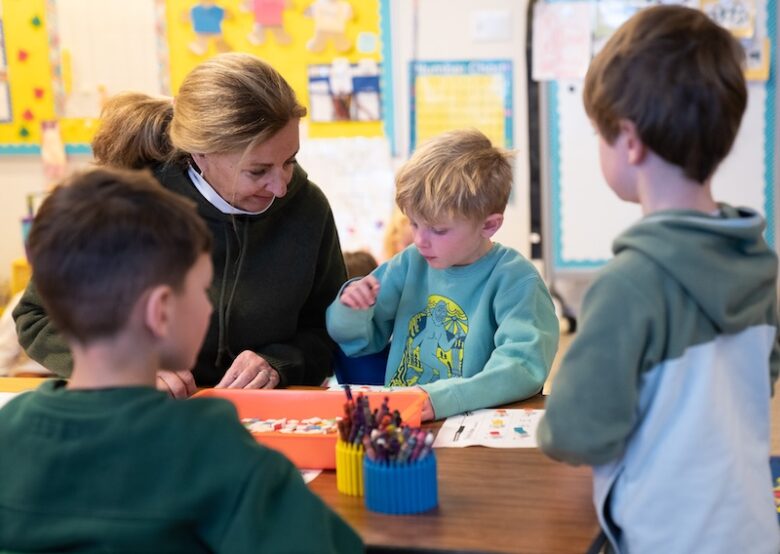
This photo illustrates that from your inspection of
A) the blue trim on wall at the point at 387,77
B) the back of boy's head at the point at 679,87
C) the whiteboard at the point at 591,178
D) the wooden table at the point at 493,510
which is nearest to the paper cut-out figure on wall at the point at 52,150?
the blue trim on wall at the point at 387,77

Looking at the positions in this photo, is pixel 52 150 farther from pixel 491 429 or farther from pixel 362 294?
pixel 491 429

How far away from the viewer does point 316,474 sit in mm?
1440

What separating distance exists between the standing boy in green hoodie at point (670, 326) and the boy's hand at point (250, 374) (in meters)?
0.71

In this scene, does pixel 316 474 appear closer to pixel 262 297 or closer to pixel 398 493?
pixel 398 493

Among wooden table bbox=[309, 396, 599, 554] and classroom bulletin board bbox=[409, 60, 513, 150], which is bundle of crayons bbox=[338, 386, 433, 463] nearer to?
wooden table bbox=[309, 396, 599, 554]

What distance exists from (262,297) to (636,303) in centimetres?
101

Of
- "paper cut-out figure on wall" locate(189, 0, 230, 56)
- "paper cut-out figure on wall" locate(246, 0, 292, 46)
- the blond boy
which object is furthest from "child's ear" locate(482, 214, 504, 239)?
"paper cut-out figure on wall" locate(189, 0, 230, 56)

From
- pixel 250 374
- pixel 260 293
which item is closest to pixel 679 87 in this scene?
pixel 250 374

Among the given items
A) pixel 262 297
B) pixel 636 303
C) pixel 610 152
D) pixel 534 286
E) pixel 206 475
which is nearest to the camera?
pixel 206 475

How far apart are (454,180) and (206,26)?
3.20m

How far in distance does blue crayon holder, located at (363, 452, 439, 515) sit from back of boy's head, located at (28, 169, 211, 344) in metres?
0.37

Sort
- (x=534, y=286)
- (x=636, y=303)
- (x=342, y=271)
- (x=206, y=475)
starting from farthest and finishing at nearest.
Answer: (x=342, y=271), (x=534, y=286), (x=636, y=303), (x=206, y=475)

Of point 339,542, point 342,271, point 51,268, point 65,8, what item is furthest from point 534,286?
point 65,8

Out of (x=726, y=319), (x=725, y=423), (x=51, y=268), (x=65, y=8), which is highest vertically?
(x=65, y=8)
